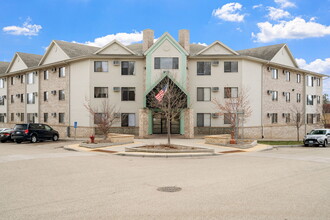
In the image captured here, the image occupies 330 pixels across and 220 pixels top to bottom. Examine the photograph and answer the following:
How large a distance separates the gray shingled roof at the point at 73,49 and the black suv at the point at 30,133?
1038cm

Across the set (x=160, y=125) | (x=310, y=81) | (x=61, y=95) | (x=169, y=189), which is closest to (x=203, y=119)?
(x=160, y=125)

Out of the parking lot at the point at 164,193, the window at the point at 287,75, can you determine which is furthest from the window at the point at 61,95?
the window at the point at 287,75

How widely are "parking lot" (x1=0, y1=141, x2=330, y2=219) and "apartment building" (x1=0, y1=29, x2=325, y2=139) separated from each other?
17.0m

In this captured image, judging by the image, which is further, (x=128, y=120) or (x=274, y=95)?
(x=274, y=95)

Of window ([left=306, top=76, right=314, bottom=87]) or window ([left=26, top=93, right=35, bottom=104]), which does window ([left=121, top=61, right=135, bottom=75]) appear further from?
window ([left=306, top=76, right=314, bottom=87])

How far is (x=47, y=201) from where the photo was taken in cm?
705

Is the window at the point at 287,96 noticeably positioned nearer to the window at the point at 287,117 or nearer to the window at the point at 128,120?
the window at the point at 287,117

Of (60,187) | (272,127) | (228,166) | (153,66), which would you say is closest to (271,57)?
(272,127)

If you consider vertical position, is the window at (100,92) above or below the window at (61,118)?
above

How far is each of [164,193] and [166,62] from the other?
2305 cm

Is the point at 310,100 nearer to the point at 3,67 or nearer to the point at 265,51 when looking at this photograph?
the point at 265,51

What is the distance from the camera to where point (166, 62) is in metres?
29.8

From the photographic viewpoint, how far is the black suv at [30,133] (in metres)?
25.5

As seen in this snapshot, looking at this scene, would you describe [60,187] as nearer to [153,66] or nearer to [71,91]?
[153,66]
